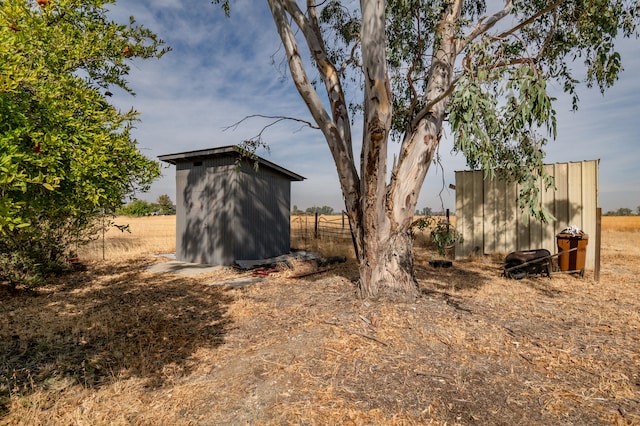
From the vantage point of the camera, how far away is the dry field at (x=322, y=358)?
296 centimetres

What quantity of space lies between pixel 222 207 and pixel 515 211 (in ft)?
35.9

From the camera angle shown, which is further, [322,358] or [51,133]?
[322,358]

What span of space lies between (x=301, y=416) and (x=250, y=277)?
22.7ft

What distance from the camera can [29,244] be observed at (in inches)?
321

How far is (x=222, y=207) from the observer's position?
11.6 meters

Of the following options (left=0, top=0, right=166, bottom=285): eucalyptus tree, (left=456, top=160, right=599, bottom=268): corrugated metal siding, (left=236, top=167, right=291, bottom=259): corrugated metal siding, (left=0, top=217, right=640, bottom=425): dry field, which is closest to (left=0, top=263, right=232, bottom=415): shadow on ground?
(left=0, top=217, right=640, bottom=425): dry field

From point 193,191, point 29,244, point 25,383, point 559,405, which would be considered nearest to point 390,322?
point 559,405

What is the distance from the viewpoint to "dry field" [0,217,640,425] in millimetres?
2957

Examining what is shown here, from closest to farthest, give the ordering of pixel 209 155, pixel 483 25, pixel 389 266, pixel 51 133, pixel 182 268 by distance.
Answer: pixel 51 133, pixel 389 266, pixel 483 25, pixel 182 268, pixel 209 155

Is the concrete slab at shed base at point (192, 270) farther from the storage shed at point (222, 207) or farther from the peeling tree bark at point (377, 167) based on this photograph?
the peeling tree bark at point (377, 167)

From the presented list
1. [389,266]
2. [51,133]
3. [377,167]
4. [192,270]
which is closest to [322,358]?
[389,266]

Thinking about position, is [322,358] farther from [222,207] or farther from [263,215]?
[263,215]

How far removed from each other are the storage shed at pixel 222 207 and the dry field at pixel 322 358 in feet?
14.9

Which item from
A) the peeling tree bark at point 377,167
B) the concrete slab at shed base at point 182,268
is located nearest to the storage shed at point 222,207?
the concrete slab at shed base at point 182,268
